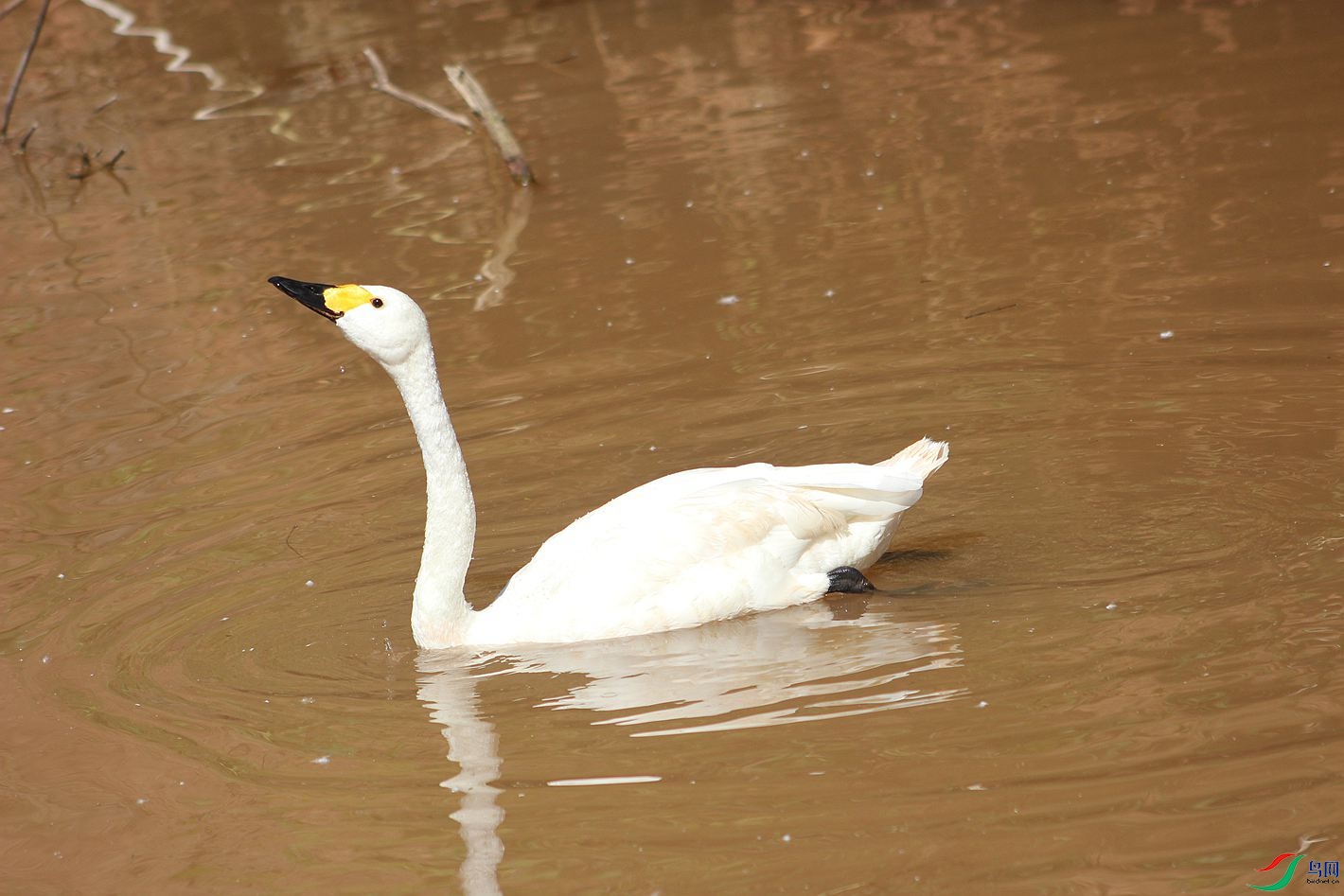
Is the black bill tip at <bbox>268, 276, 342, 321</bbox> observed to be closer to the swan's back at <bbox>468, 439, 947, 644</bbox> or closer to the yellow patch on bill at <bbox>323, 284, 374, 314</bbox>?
the yellow patch on bill at <bbox>323, 284, 374, 314</bbox>

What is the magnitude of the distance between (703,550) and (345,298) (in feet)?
5.27

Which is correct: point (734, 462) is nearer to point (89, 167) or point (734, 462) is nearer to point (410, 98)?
point (410, 98)

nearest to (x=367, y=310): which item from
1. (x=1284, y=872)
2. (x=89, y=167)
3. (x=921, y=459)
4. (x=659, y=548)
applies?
(x=659, y=548)

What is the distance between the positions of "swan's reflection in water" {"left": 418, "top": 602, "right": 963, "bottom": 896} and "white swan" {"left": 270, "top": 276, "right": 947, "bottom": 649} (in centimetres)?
9

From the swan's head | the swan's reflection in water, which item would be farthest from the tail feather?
the swan's head

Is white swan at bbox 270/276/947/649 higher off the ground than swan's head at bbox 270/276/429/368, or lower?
lower

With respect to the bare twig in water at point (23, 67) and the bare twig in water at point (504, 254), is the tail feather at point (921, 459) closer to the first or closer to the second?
the bare twig in water at point (504, 254)

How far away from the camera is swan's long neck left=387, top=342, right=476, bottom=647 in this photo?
5.98 meters

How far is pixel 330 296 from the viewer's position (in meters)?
5.68

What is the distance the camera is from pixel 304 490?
757 centimetres

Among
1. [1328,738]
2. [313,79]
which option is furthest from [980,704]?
[313,79]

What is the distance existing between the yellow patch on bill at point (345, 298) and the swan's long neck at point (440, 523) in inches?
13.2

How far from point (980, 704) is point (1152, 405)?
2619mm

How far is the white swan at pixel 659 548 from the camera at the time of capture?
596cm
